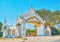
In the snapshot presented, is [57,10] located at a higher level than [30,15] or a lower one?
higher

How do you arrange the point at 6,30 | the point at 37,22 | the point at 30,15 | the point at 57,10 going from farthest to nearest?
the point at 57,10 → the point at 37,22 → the point at 30,15 → the point at 6,30

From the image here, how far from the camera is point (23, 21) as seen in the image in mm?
23438

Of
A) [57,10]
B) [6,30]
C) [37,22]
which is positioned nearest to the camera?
[6,30]

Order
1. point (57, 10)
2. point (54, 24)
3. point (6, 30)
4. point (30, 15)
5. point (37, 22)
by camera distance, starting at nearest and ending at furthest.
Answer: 1. point (6, 30)
2. point (30, 15)
3. point (37, 22)
4. point (54, 24)
5. point (57, 10)

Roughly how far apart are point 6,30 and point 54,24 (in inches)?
546

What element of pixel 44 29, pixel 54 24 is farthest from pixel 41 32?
pixel 54 24

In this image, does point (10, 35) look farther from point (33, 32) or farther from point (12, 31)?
point (33, 32)

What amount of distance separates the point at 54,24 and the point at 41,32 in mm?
8186

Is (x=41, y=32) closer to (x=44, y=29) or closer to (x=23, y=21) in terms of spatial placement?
(x=44, y=29)

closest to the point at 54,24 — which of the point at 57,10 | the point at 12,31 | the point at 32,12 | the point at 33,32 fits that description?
the point at 57,10

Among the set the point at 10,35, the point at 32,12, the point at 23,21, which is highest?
the point at 32,12

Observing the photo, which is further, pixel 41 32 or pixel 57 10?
pixel 57 10

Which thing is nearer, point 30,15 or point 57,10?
point 30,15

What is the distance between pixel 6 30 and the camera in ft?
74.0
